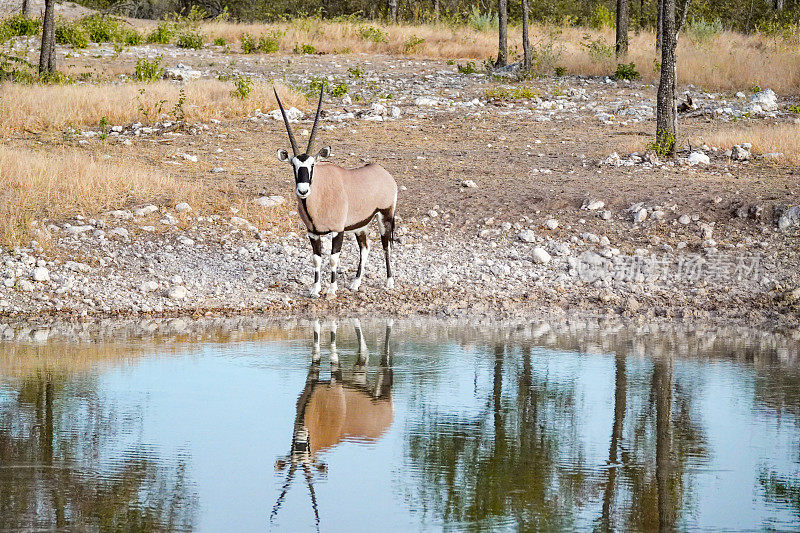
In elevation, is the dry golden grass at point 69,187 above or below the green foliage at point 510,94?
below

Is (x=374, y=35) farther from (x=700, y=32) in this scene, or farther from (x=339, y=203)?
(x=339, y=203)

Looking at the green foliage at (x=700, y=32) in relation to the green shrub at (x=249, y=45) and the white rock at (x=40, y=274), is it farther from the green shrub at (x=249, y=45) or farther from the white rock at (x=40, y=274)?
the white rock at (x=40, y=274)

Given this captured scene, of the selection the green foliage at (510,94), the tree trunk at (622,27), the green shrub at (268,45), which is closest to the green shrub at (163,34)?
the green shrub at (268,45)

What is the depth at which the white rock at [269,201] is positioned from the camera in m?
13.3

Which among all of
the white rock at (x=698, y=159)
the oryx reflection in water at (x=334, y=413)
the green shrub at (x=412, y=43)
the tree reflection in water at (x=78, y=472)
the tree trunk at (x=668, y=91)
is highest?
the green shrub at (x=412, y=43)

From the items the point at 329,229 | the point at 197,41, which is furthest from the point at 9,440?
the point at 197,41

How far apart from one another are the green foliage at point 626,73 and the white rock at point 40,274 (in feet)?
54.1

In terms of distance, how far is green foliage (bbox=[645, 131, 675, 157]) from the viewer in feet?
49.8

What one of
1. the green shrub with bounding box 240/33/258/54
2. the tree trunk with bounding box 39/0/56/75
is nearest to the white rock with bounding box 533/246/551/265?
the tree trunk with bounding box 39/0/56/75

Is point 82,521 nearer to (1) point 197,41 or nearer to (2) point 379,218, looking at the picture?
(2) point 379,218

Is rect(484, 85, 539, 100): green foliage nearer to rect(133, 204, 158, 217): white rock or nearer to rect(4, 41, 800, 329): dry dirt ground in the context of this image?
rect(4, 41, 800, 329): dry dirt ground

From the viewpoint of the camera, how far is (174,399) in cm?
718

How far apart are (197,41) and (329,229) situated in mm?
21272

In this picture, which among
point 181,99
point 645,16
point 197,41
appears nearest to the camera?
point 181,99
